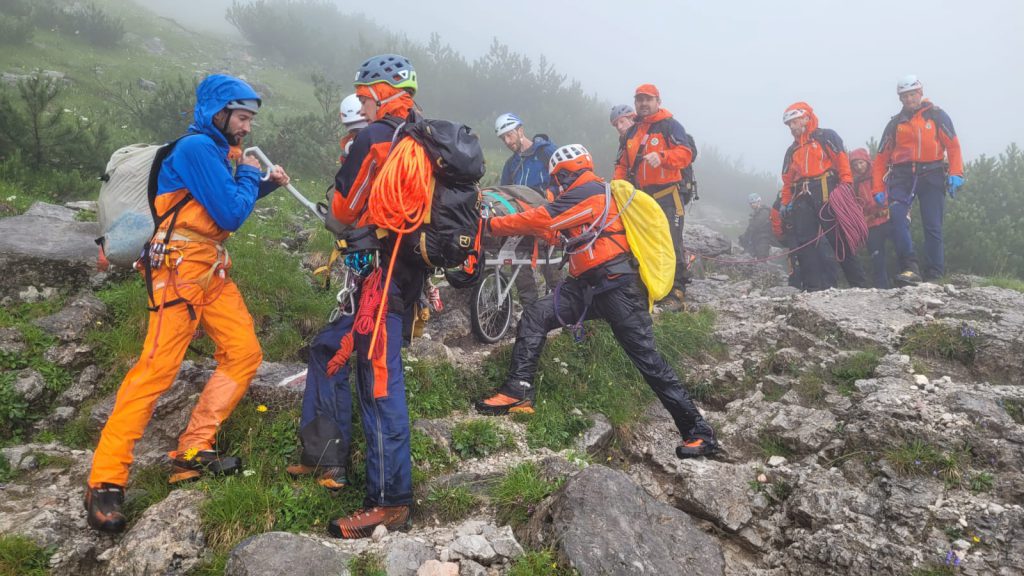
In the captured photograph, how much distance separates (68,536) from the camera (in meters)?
3.17

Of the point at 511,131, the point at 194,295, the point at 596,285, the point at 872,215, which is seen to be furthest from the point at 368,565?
the point at 872,215

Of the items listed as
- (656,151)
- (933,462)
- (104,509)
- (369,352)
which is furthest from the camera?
(656,151)

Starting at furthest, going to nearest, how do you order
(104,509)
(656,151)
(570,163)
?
(656,151) < (570,163) < (104,509)

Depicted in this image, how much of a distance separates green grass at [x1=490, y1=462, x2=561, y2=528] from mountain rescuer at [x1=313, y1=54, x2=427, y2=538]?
0.58 meters

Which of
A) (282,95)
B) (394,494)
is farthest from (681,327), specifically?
(282,95)

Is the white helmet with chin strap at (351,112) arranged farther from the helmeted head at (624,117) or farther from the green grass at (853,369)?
the green grass at (853,369)

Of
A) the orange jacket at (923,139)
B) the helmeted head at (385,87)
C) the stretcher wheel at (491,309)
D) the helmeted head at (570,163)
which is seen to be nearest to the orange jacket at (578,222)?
the helmeted head at (570,163)

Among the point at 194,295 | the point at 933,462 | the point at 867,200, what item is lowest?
the point at 933,462

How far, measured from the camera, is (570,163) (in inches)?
209

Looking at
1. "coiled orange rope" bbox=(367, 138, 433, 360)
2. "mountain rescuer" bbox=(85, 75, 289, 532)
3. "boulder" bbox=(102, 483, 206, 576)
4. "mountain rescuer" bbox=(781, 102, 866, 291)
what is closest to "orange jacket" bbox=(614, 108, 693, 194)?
"mountain rescuer" bbox=(781, 102, 866, 291)

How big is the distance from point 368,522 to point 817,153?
807 centimetres

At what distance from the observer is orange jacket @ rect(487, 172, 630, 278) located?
5.05m

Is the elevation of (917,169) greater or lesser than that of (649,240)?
greater

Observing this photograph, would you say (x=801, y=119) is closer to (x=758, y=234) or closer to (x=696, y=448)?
(x=696, y=448)
